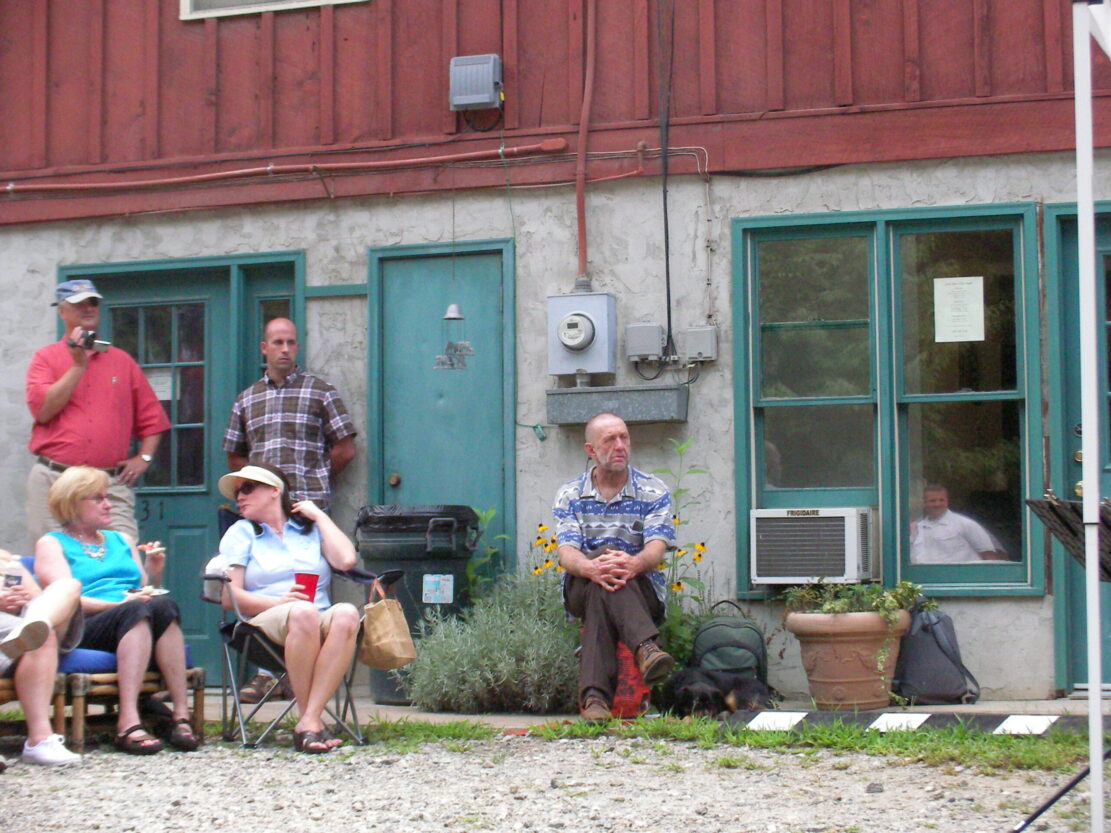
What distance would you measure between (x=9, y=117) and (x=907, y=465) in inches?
212

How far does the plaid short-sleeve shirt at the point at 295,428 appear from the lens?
25.3 feet

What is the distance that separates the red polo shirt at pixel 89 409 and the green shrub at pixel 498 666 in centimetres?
194

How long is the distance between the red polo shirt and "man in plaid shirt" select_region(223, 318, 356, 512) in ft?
1.79

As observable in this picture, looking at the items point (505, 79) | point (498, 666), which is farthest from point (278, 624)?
point (505, 79)

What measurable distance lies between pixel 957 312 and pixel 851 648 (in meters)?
1.78

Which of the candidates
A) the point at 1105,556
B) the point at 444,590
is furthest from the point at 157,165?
the point at 1105,556

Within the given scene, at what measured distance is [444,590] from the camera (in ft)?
24.1

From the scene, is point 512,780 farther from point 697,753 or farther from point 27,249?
point 27,249

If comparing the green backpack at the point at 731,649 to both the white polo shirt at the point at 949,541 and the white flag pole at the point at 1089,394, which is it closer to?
the white polo shirt at the point at 949,541

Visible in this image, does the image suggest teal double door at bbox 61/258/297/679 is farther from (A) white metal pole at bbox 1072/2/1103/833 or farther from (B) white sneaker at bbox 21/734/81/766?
(A) white metal pole at bbox 1072/2/1103/833

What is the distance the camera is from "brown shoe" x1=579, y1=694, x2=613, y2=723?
6168 mm

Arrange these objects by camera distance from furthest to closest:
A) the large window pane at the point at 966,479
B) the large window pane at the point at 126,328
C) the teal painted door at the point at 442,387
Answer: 1. the large window pane at the point at 126,328
2. the teal painted door at the point at 442,387
3. the large window pane at the point at 966,479

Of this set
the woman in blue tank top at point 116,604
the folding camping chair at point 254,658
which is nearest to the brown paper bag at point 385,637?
Answer: the folding camping chair at point 254,658

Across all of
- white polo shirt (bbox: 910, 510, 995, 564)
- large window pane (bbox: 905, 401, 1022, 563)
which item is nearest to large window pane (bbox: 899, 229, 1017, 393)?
large window pane (bbox: 905, 401, 1022, 563)
